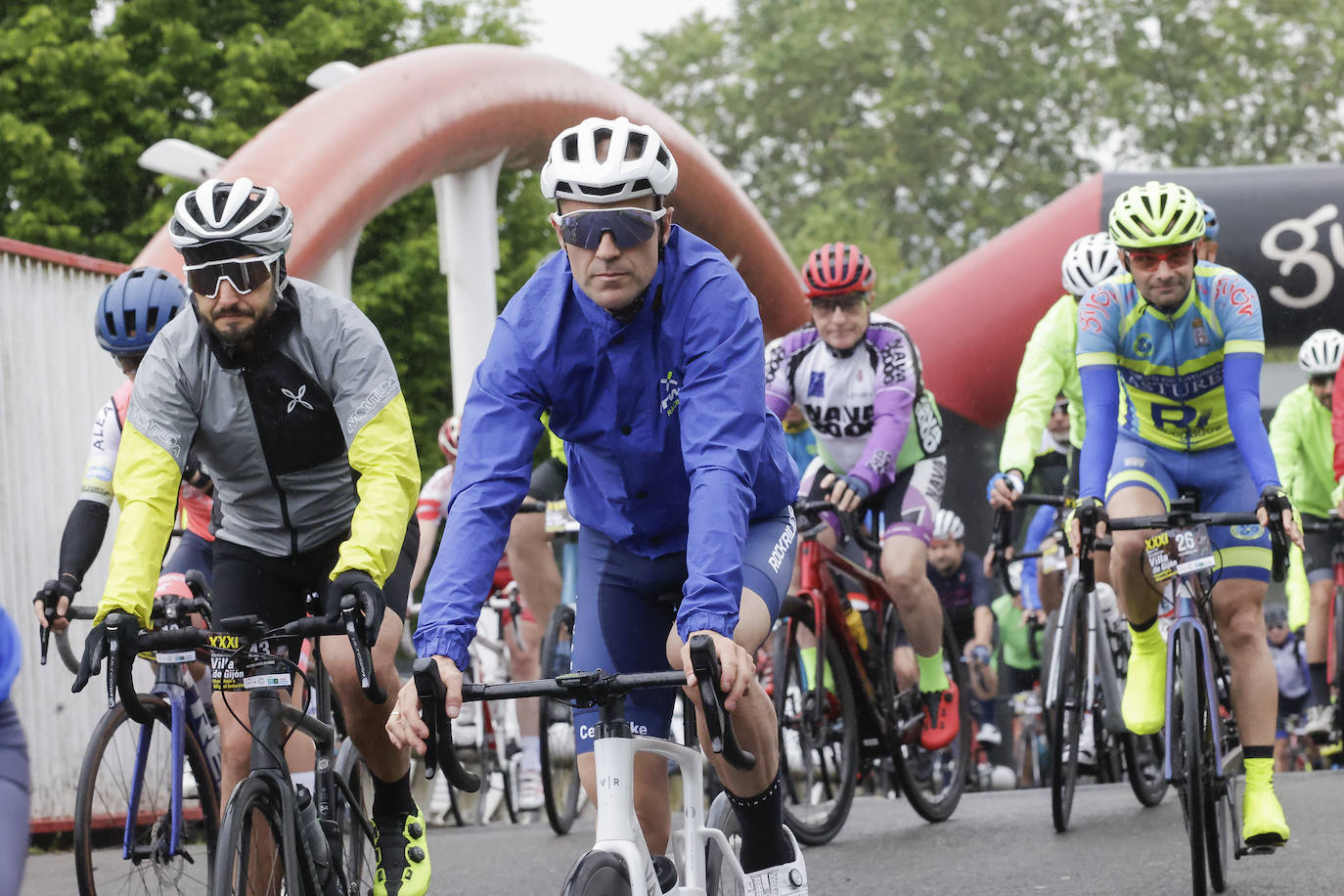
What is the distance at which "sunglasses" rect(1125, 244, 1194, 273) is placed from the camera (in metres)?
6.70

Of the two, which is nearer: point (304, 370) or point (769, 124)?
point (304, 370)

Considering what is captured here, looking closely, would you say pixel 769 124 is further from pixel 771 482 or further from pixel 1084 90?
pixel 771 482

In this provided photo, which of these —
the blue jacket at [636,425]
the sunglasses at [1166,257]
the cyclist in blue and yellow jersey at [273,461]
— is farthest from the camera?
the sunglasses at [1166,257]

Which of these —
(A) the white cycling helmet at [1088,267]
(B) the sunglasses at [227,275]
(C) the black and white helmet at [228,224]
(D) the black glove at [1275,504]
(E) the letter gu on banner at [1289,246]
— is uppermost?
(E) the letter gu on banner at [1289,246]

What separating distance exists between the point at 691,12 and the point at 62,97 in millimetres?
21951

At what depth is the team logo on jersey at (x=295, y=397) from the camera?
17.4 feet

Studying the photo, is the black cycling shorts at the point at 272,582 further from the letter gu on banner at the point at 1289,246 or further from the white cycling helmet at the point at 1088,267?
the letter gu on banner at the point at 1289,246

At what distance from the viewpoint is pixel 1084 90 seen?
44.1m

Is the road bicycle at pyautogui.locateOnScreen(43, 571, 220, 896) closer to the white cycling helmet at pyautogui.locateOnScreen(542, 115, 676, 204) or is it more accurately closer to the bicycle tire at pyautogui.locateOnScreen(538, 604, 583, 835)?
the white cycling helmet at pyautogui.locateOnScreen(542, 115, 676, 204)

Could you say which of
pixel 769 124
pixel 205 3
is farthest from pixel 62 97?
pixel 769 124

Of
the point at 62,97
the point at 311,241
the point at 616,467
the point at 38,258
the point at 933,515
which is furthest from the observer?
the point at 62,97

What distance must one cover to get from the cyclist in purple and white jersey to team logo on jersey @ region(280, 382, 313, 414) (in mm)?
3318

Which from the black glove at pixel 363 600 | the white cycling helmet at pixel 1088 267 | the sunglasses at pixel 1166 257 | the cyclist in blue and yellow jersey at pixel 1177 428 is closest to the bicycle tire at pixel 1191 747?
the cyclist in blue and yellow jersey at pixel 1177 428

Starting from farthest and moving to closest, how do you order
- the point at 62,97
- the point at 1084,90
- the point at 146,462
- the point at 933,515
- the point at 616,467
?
the point at 1084,90 → the point at 62,97 → the point at 933,515 → the point at 146,462 → the point at 616,467
